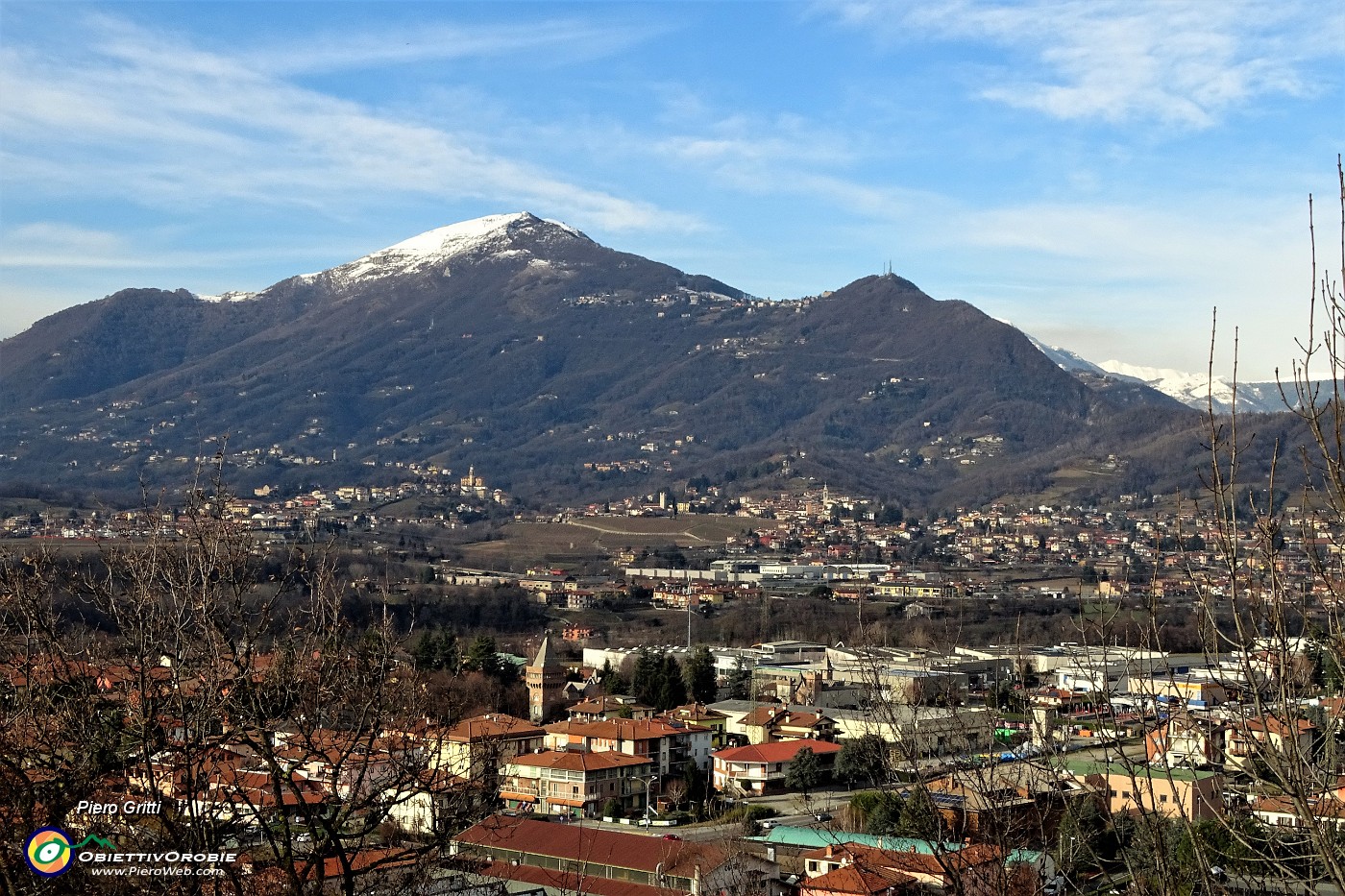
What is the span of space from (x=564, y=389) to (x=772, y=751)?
131250 millimetres

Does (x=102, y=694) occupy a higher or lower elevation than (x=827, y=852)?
higher

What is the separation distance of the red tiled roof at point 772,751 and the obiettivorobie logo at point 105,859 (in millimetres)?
20147

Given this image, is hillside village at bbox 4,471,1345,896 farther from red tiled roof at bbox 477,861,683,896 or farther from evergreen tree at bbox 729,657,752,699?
evergreen tree at bbox 729,657,752,699

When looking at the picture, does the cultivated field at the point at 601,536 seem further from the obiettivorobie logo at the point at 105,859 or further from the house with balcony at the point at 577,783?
the obiettivorobie logo at the point at 105,859

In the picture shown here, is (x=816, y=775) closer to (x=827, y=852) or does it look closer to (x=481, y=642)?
(x=827, y=852)

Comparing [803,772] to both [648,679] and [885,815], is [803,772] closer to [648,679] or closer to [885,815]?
[885,815]

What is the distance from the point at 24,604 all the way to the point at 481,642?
30.2m

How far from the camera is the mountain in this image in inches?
4951

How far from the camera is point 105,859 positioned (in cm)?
584

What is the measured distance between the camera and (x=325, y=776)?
236 inches

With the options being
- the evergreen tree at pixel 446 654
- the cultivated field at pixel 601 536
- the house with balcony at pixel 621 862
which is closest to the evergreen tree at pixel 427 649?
the evergreen tree at pixel 446 654

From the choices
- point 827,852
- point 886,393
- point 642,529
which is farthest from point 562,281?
point 827,852

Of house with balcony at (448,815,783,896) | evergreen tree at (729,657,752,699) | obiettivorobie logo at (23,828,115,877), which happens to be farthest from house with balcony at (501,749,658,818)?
obiettivorobie logo at (23,828,115,877)

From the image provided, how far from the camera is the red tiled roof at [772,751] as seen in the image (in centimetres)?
2562
